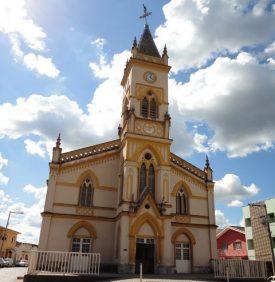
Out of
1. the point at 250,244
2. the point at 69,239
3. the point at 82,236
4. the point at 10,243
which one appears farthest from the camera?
the point at 10,243

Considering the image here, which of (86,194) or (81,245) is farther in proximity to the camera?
(86,194)

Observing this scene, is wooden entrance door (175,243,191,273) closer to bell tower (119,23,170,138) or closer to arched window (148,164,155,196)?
arched window (148,164,155,196)

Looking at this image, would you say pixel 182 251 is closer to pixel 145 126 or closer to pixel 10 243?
pixel 145 126

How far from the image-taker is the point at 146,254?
27953mm

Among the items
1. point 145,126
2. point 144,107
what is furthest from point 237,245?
point 144,107

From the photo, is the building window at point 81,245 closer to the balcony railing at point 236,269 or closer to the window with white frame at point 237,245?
→ the balcony railing at point 236,269

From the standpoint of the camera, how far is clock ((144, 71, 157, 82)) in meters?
34.9

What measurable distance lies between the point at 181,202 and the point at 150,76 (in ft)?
44.3

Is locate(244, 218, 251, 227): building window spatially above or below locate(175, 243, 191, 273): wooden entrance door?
above

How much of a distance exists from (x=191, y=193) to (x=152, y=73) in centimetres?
1324

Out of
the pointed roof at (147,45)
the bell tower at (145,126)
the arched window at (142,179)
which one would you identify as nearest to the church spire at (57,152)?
the bell tower at (145,126)

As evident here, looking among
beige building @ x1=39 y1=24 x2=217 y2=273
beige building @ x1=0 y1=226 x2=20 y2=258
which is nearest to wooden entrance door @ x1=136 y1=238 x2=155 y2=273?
beige building @ x1=39 y1=24 x2=217 y2=273

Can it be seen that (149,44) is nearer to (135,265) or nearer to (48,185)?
(48,185)

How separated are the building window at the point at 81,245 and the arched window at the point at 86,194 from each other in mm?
3041
